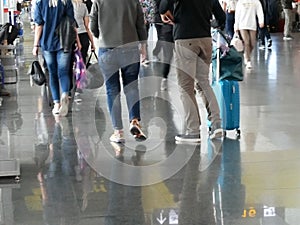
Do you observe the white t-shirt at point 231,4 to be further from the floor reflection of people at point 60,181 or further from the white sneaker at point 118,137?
the white sneaker at point 118,137

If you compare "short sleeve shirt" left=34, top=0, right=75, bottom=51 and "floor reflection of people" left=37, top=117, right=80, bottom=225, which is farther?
"short sleeve shirt" left=34, top=0, right=75, bottom=51

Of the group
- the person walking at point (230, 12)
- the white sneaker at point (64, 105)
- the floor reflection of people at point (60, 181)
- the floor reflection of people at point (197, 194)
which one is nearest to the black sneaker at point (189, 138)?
the floor reflection of people at point (197, 194)

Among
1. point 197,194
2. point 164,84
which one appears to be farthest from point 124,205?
point 164,84

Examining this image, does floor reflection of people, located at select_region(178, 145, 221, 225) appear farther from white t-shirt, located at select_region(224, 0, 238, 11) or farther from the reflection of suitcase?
white t-shirt, located at select_region(224, 0, 238, 11)

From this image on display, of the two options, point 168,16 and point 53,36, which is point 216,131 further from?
point 53,36

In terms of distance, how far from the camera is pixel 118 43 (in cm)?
666

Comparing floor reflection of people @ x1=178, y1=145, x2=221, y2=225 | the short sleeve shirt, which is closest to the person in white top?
the short sleeve shirt

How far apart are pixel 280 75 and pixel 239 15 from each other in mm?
1589

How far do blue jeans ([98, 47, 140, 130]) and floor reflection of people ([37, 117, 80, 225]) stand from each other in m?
0.57

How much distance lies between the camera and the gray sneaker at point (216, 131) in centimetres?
690

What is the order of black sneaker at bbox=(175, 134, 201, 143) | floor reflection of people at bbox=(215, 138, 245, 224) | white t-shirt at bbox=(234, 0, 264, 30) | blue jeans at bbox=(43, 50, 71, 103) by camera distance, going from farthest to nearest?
white t-shirt at bbox=(234, 0, 264, 30) → blue jeans at bbox=(43, 50, 71, 103) → black sneaker at bbox=(175, 134, 201, 143) → floor reflection of people at bbox=(215, 138, 245, 224)

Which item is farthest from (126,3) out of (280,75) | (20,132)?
(280,75)

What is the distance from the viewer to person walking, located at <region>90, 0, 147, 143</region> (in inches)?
262

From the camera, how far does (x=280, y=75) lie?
473 inches
